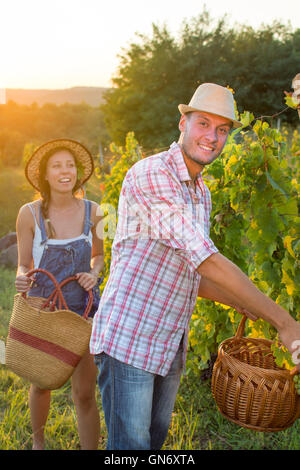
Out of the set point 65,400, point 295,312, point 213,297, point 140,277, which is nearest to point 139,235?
point 140,277

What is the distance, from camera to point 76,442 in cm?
302

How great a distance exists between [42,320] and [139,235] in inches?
33.0

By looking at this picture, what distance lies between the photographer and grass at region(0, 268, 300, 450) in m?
2.95

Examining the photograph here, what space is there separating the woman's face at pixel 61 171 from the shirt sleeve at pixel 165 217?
103 centimetres

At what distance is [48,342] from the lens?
232cm

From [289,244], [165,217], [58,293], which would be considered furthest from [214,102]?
[58,293]

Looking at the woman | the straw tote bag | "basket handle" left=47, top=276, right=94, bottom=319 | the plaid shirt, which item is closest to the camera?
the plaid shirt

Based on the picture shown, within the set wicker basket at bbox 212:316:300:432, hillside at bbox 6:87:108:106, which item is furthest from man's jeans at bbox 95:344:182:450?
hillside at bbox 6:87:108:106

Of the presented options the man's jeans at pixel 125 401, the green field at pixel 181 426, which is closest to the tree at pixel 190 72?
the green field at pixel 181 426

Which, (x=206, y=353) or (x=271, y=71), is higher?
(x=271, y=71)

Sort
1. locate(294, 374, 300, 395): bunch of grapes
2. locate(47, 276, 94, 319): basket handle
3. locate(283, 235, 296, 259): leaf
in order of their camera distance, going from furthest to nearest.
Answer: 1. locate(47, 276, 94, 319): basket handle
2. locate(283, 235, 296, 259): leaf
3. locate(294, 374, 300, 395): bunch of grapes

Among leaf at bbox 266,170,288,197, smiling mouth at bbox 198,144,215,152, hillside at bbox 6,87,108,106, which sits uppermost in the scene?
hillside at bbox 6,87,108,106

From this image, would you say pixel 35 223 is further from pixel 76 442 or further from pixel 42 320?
pixel 76 442

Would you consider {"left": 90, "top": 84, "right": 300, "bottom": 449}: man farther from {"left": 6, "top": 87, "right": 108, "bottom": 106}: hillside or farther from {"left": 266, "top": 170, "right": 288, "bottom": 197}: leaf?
{"left": 6, "top": 87, "right": 108, "bottom": 106}: hillside
